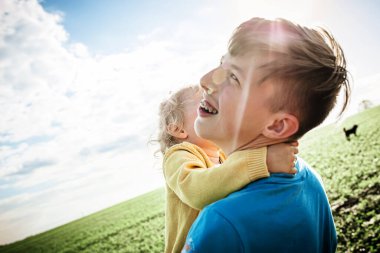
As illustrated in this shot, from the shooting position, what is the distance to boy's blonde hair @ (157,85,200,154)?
10.6 ft

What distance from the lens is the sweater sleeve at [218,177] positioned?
1.60m

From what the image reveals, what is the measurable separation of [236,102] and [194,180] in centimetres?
68

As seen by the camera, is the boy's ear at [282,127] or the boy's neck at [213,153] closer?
the boy's ear at [282,127]

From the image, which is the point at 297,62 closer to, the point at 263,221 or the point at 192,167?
the point at 263,221

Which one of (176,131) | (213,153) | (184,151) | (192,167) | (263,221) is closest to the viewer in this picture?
(263,221)

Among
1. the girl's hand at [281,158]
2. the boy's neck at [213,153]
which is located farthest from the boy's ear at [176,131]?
the girl's hand at [281,158]

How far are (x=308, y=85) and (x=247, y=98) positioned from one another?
1.18 ft

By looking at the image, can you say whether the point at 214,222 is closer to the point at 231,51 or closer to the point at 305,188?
the point at 305,188

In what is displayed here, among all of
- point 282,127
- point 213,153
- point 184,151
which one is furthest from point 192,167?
point 282,127

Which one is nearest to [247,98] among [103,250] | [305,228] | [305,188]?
[305,188]

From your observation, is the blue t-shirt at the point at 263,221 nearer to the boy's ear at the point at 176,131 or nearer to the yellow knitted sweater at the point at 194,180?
the yellow knitted sweater at the point at 194,180

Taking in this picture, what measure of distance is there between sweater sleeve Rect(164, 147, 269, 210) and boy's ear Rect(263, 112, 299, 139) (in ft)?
0.35

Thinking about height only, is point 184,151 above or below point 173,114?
below

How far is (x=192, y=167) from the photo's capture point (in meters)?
2.31
